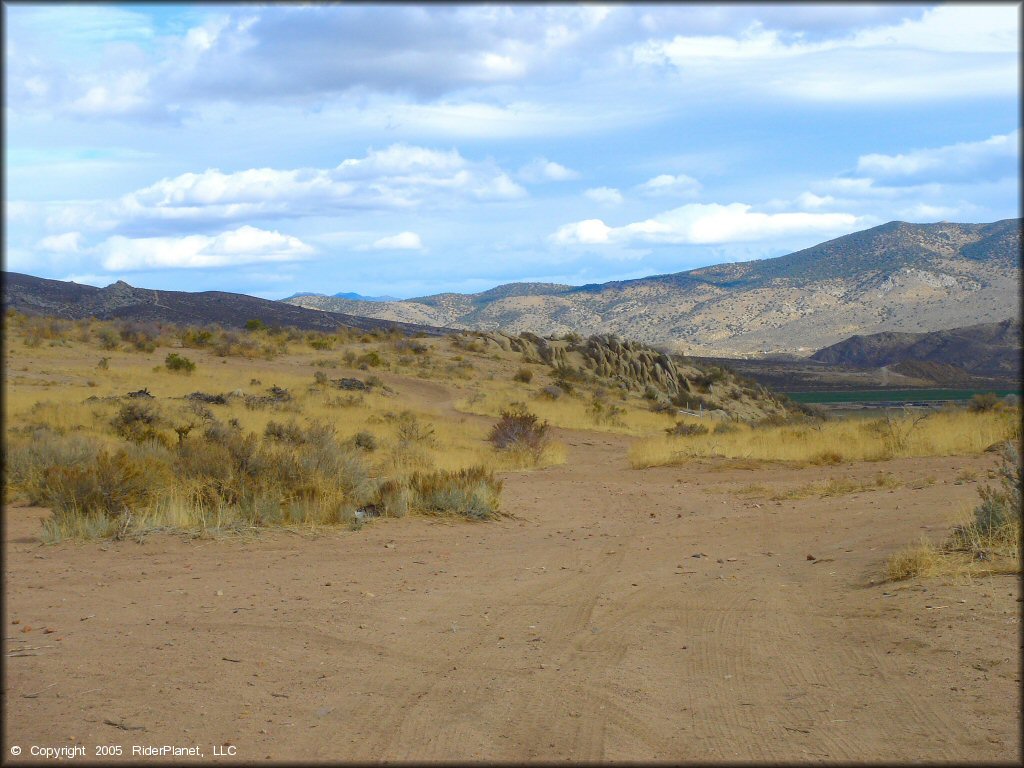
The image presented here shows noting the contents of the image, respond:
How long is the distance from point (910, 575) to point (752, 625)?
211 cm

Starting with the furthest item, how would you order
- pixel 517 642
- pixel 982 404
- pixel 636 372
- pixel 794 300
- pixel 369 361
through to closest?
pixel 794 300 → pixel 636 372 → pixel 369 361 → pixel 982 404 → pixel 517 642

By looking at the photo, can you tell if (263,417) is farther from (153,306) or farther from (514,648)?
(153,306)

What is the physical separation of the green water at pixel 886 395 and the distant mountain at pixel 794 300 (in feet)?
141

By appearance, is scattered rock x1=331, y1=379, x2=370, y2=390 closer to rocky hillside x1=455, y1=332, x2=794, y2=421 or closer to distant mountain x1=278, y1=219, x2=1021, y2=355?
rocky hillside x1=455, y1=332, x2=794, y2=421

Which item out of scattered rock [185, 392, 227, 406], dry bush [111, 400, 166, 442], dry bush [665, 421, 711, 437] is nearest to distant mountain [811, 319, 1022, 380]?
dry bush [665, 421, 711, 437]

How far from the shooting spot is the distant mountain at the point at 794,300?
119875 millimetres

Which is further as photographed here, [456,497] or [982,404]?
[982,404]

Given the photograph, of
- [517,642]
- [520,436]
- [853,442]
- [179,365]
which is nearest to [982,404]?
[853,442]

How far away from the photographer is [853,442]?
71.3 ft

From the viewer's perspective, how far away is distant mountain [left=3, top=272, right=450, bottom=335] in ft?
262

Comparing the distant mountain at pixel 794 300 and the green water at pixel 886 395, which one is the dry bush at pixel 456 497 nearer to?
the green water at pixel 886 395

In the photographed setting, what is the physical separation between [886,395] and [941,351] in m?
36.6

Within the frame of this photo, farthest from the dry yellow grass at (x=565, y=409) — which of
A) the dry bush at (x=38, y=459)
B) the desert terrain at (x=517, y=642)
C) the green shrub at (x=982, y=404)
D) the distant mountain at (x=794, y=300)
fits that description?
the distant mountain at (x=794, y=300)

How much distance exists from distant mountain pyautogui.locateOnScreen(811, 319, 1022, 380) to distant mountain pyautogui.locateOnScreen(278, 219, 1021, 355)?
9.67m
